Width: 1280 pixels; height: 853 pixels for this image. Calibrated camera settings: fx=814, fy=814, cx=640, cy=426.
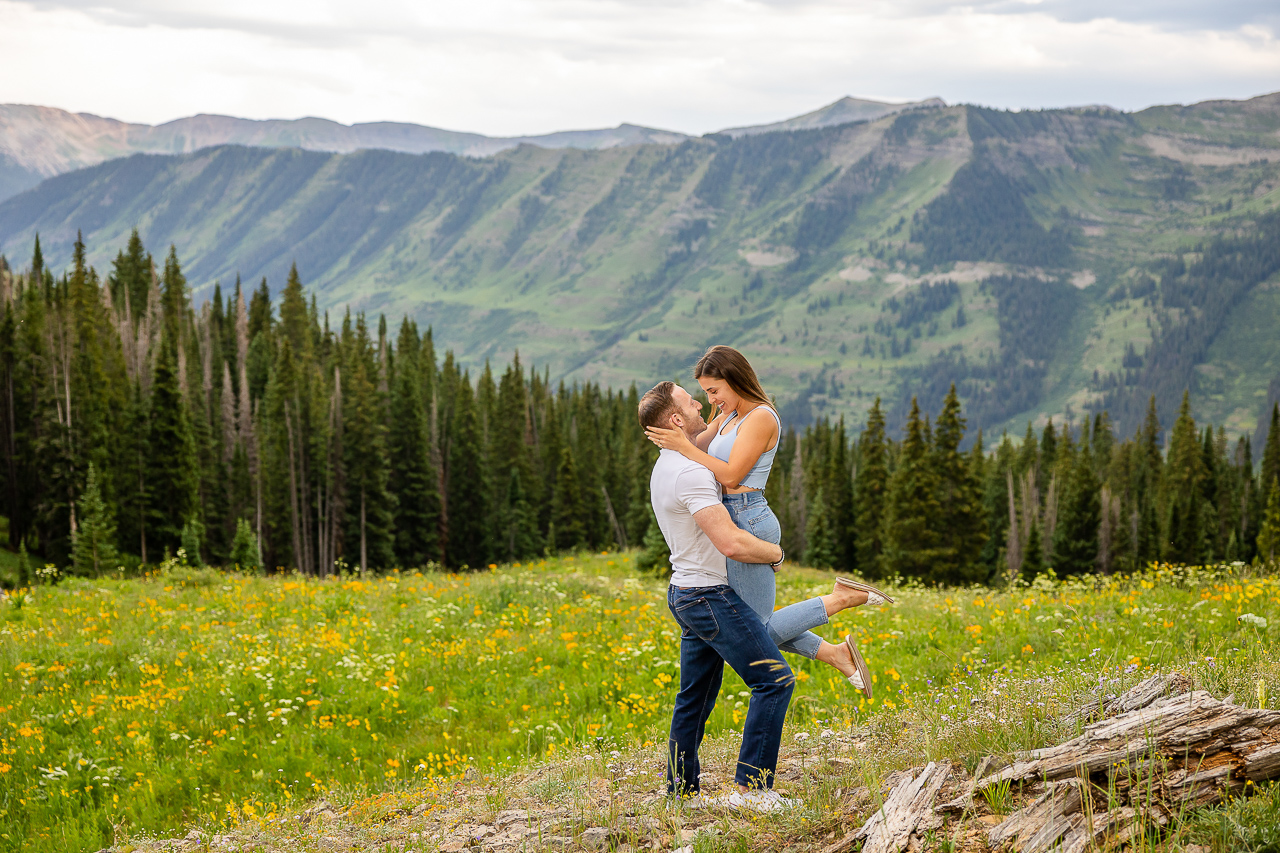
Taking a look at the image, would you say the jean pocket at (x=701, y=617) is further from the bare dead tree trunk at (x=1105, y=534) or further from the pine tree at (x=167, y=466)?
the bare dead tree trunk at (x=1105, y=534)

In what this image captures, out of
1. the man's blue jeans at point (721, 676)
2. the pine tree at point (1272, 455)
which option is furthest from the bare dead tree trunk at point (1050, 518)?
the man's blue jeans at point (721, 676)

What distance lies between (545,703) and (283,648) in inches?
180

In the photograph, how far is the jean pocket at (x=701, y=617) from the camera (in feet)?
19.0

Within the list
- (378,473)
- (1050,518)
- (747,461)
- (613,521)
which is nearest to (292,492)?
(378,473)

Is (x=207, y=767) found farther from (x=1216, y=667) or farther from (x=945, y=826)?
(x=1216, y=667)

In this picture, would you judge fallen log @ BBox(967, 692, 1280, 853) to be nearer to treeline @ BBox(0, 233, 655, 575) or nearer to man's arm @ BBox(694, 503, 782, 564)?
man's arm @ BBox(694, 503, 782, 564)

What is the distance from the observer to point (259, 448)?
71.0 meters

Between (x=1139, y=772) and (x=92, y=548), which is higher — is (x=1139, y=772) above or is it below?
above

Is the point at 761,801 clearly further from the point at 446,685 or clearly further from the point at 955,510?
the point at 955,510

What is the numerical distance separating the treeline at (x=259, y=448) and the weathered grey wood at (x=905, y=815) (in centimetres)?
3297

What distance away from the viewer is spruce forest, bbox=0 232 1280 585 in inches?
1901

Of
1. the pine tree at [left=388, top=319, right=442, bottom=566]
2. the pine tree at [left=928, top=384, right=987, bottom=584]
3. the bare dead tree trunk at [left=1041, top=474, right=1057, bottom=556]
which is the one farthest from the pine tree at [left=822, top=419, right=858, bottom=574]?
the pine tree at [left=388, top=319, right=442, bottom=566]

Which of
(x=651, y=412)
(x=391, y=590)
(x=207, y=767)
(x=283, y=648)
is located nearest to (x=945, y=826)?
(x=651, y=412)

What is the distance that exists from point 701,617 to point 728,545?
2.07ft
